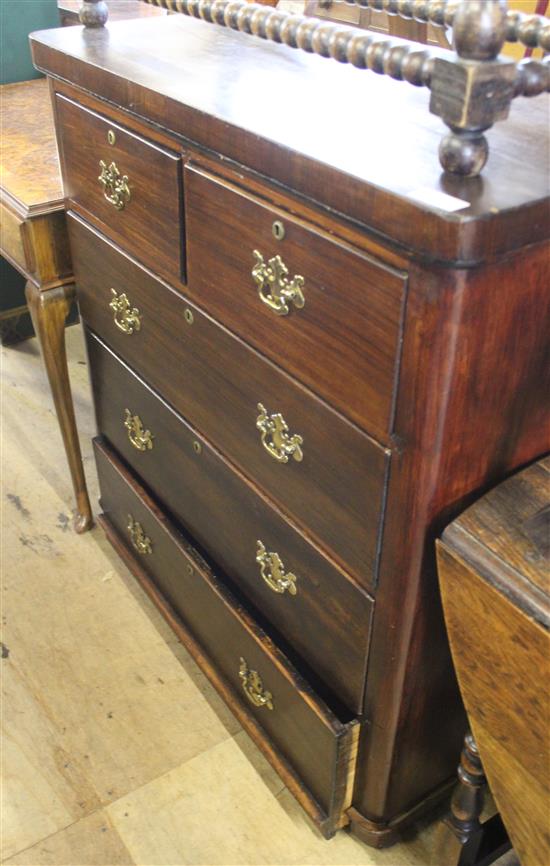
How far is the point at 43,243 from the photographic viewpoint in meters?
1.53

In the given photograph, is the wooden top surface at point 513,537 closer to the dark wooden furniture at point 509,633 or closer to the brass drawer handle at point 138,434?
the dark wooden furniture at point 509,633

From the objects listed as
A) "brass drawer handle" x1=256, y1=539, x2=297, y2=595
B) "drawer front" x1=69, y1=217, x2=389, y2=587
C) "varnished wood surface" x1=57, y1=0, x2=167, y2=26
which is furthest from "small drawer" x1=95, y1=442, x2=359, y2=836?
"varnished wood surface" x1=57, y1=0, x2=167, y2=26

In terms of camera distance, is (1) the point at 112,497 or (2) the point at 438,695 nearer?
(2) the point at 438,695

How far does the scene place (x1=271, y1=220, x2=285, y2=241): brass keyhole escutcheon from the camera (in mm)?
901

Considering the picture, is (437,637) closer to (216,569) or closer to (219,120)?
(216,569)

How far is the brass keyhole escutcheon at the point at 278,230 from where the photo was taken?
901 millimetres

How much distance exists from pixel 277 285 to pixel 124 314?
518 mm

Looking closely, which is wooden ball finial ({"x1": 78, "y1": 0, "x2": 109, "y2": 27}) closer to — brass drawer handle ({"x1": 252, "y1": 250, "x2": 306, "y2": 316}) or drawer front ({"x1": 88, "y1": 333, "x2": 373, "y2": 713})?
drawer front ({"x1": 88, "y1": 333, "x2": 373, "y2": 713})

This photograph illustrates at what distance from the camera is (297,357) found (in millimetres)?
966

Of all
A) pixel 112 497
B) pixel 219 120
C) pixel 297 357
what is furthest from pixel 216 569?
pixel 219 120

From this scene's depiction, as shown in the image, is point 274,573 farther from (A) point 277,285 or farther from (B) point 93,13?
(B) point 93,13

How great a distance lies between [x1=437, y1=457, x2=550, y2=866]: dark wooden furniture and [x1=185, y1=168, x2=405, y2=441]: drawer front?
6.1 inches

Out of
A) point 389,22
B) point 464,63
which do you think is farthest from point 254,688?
point 389,22

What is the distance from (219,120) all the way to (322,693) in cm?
77
